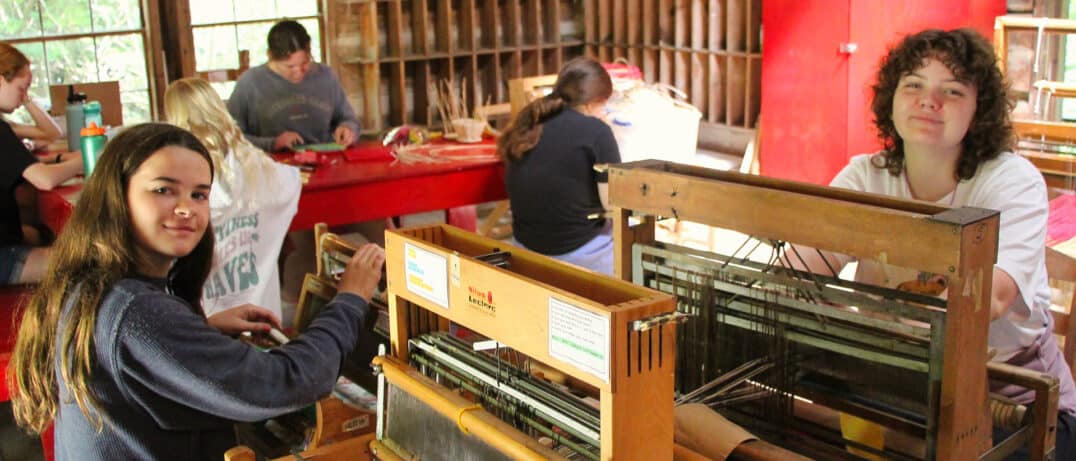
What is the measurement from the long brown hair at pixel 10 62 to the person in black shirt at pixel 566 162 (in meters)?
1.88

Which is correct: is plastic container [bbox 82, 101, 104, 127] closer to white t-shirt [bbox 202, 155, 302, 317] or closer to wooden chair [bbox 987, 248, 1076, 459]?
white t-shirt [bbox 202, 155, 302, 317]

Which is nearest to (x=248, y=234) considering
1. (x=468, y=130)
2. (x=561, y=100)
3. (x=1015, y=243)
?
(x=561, y=100)

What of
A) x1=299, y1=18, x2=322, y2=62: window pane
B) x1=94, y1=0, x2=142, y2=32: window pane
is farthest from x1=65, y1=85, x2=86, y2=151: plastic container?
x1=299, y1=18, x2=322, y2=62: window pane

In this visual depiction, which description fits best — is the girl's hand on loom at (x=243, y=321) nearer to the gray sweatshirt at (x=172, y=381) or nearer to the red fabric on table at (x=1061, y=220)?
the gray sweatshirt at (x=172, y=381)

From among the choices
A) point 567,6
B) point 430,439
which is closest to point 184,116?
point 430,439

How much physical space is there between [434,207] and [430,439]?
2942 millimetres

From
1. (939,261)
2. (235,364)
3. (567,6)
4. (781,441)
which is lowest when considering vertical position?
(781,441)

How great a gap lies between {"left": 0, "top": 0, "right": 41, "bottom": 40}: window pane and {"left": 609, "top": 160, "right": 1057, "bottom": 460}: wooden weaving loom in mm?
5422

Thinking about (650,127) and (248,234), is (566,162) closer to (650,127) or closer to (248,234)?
(650,127)

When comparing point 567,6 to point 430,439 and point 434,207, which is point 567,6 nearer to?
point 434,207

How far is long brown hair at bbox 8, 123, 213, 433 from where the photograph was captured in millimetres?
1934

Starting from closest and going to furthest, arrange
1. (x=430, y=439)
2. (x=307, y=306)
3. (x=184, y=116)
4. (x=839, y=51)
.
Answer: (x=430, y=439) → (x=307, y=306) → (x=184, y=116) → (x=839, y=51)

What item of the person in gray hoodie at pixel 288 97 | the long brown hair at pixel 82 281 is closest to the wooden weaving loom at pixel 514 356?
the long brown hair at pixel 82 281

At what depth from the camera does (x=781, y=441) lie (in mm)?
2098
